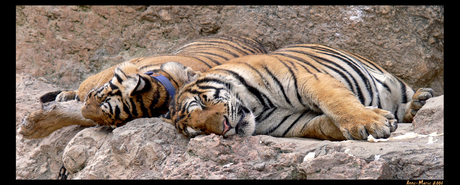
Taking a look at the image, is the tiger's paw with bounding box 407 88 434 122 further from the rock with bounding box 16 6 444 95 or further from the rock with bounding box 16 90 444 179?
the rock with bounding box 16 6 444 95

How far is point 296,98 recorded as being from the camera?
8.59ft

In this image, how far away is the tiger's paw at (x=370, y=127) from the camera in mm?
2096

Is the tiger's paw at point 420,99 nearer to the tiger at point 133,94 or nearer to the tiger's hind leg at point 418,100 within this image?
the tiger's hind leg at point 418,100

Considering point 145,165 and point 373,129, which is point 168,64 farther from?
point 373,129

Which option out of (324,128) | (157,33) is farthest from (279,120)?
(157,33)

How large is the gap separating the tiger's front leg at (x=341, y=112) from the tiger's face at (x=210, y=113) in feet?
1.33

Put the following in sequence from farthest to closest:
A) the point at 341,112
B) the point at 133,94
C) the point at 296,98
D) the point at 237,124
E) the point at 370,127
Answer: the point at 133,94 < the point at 296,98 < the point at 237,124 < the point at 341,112 < the point at 370,127

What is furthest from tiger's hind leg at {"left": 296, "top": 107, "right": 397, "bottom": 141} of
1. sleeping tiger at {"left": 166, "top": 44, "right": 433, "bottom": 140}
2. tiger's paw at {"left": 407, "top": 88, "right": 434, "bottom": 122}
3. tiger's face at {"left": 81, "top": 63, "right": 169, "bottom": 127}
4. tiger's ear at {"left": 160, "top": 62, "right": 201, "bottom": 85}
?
tiger's face at {"left": 81, "top": 63, "right": 169, "bottom": 127}

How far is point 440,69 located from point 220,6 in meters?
2.62

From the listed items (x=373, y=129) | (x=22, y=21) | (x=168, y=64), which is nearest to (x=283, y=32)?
(x=168, y=64)

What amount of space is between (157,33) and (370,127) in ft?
10.4

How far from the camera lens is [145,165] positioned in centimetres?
230

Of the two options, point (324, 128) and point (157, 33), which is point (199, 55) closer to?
point (157, 33)

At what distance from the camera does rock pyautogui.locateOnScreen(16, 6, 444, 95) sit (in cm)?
451
